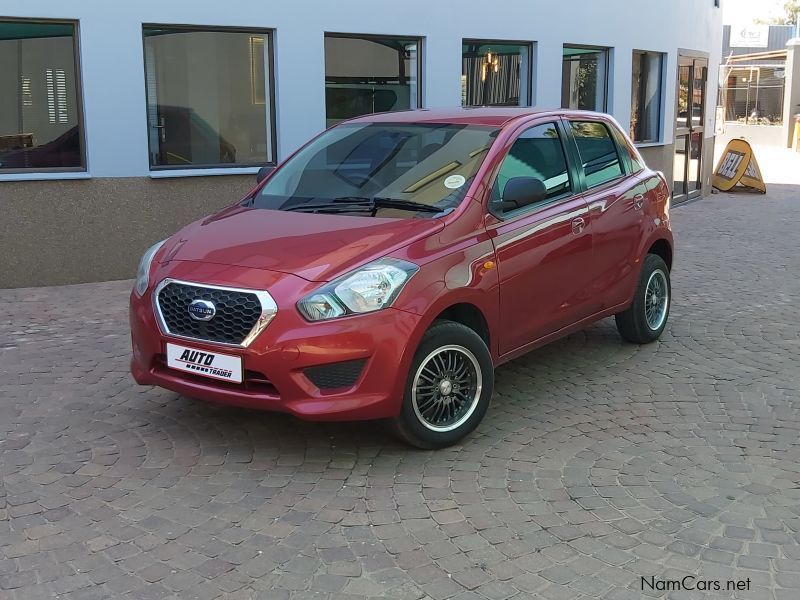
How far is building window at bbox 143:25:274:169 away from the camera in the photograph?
952 cm

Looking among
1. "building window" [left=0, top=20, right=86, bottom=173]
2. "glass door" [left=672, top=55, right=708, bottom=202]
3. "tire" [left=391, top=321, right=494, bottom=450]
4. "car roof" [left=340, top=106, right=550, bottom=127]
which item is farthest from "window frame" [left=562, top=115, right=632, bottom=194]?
"glass door" [left=672, top=55, right=708, bottom=202]

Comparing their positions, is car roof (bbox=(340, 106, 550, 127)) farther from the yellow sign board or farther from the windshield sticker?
the yellow sign board

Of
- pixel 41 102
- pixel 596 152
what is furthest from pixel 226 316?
pixel 41 102

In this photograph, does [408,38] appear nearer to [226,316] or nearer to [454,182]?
[454,182]

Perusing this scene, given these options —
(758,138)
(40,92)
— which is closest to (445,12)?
(40,92)

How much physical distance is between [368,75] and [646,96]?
251 inches

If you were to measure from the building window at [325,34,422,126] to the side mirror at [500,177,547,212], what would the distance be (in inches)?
230

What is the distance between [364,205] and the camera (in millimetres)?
4973

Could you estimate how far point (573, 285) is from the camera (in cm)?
554

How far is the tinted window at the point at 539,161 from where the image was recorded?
17.0 feet

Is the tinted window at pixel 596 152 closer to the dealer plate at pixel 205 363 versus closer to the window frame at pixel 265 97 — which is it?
the dealer plate at pixel 205 363

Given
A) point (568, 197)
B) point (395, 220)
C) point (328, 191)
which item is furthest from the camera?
point (568, 197)

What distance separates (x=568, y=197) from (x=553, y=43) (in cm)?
768

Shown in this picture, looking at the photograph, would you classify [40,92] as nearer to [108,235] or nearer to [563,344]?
→ [108,235]
